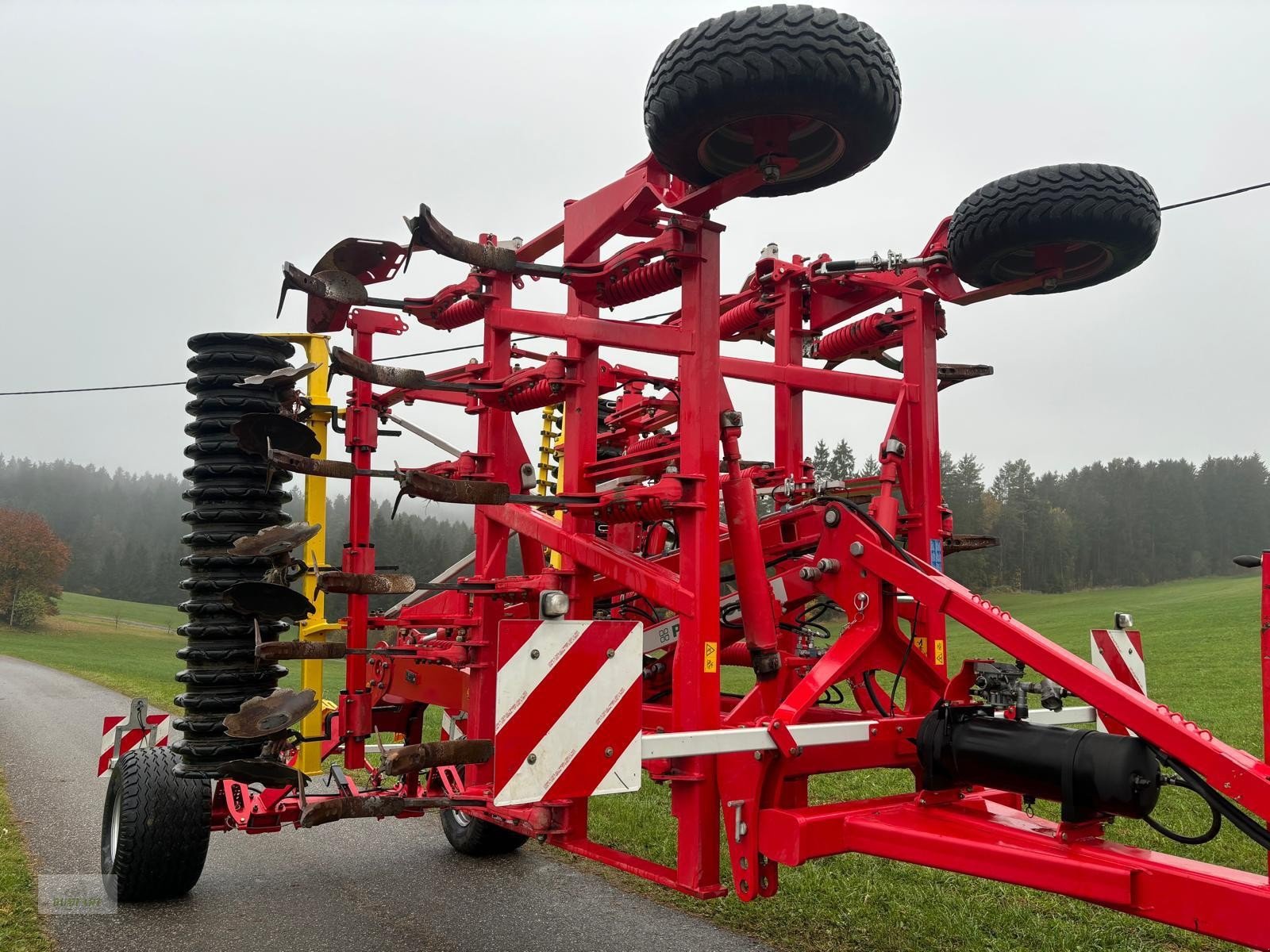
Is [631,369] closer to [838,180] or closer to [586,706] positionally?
[838,180]

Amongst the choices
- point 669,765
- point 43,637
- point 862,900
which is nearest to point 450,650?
point 669,765

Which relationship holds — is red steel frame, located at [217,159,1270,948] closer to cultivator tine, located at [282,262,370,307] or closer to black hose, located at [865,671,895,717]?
black hose, located at [865,671,895,717]

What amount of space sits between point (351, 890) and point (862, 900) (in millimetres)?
3045

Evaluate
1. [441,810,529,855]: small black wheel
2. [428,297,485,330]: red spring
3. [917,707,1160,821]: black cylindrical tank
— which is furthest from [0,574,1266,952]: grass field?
[428,297,485,330]: red spring

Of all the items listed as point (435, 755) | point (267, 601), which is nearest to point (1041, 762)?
point (435, 755)

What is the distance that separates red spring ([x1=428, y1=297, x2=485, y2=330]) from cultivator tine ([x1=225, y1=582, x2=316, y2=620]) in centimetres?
191

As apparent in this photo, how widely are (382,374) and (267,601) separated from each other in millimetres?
1186

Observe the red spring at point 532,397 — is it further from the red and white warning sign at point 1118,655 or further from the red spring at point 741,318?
the red and white warning sign at point 1118,655

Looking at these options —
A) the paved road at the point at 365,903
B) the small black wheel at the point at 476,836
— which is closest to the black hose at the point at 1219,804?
the paved road at the point at 365,903

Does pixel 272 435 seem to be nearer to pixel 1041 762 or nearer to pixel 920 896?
pixel 1041 762

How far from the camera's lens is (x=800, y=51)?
3045 millimetres

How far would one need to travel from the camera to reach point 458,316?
5.59m

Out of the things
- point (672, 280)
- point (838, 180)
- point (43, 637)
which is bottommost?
point (43, 637)

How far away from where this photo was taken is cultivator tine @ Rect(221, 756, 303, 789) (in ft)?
13.4
